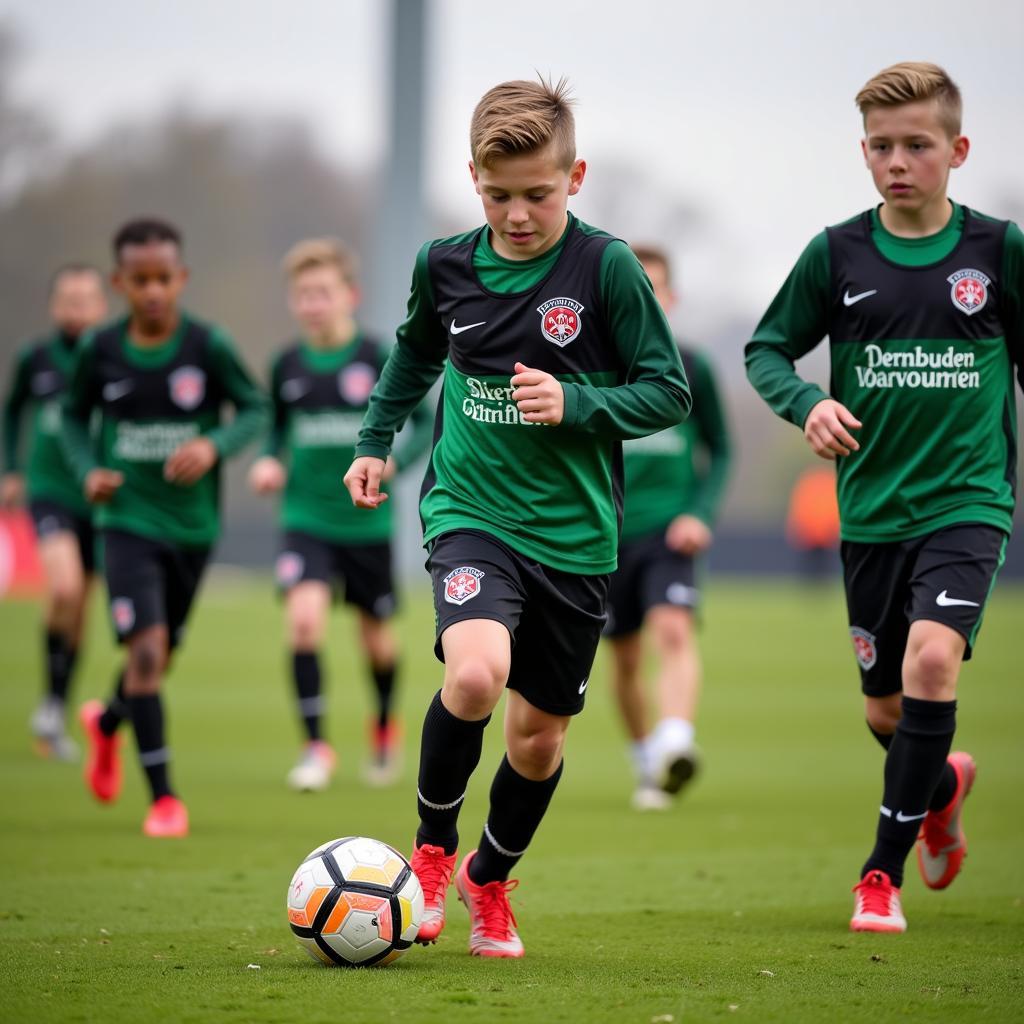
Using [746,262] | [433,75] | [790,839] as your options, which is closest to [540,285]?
[790,839]

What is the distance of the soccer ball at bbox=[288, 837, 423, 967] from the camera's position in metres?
4.16

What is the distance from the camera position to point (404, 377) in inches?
189

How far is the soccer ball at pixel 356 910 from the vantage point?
4164 millimetres

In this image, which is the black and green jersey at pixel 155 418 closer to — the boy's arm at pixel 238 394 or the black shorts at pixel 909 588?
the boy's arm at pixel 238 394

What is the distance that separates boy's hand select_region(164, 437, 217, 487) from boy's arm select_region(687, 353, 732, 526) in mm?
2613

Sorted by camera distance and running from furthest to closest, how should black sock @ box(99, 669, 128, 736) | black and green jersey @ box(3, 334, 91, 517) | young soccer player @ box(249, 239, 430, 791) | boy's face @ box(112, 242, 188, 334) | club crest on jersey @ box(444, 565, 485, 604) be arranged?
black and green jersey @ box(3, 334, 91, 517), young soccer player @ box(249, 239, 430, 791), black sock @ box(99, 669, 128, 736), boy's face @ box(112, 242, 188, 334), club crest on jersey @ box(444, 565, 485, 604)

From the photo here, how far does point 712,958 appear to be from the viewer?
4445 mm

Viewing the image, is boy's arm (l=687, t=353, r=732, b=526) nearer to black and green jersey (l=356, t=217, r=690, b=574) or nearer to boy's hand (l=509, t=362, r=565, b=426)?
black and green jersey (l=356, t=217, r=690, b=574)

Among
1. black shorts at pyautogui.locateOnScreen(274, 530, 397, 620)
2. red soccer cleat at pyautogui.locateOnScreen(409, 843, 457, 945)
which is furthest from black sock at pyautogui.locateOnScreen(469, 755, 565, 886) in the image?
black shorts at pyautogui.locateOnScreen(274, 530, 397, 620)

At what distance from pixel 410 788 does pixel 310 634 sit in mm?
983

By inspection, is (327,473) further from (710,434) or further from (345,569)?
(710,434)

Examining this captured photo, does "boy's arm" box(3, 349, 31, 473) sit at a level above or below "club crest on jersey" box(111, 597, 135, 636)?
above

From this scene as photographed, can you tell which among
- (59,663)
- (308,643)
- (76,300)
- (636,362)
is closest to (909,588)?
(636,362)

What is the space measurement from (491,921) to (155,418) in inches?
139
